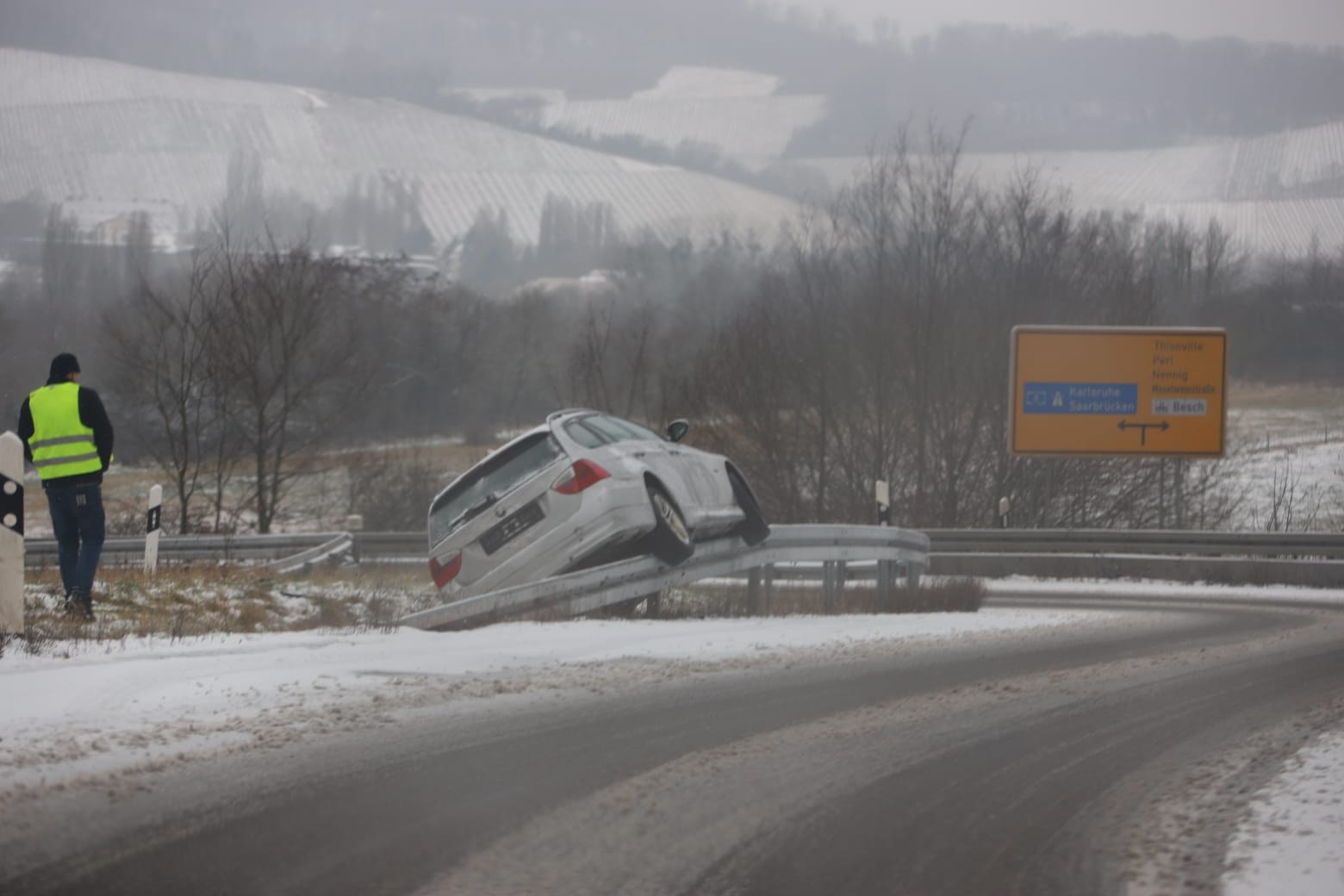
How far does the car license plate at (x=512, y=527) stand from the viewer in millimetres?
12133

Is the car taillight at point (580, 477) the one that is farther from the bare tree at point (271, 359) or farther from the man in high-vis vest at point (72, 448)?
the bare tree at point (271, 359)

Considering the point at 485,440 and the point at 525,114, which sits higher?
the point at 525,114

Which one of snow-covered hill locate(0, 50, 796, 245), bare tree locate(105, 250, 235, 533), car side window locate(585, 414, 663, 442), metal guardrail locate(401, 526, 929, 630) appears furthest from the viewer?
snow-covered hill locate(0, 50, 796, 245)

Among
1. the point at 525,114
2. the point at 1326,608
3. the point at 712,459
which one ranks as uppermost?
the point at 525,114

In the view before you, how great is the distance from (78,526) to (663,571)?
4.45 m

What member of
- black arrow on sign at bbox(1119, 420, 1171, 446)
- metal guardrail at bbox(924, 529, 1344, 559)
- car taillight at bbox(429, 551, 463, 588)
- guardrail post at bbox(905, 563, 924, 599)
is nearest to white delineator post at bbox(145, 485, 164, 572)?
car taillight at bbox(429, 551, 463, 588)

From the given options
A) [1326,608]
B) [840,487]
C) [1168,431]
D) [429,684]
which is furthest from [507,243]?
[429,684]

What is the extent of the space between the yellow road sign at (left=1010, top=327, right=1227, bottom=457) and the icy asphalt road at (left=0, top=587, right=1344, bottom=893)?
52.7 ft

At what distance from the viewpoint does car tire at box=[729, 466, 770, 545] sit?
14344 mm

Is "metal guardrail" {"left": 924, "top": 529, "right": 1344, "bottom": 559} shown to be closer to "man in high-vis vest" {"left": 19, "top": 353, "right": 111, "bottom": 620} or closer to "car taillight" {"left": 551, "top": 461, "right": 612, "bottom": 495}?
"car taillight" {"left": 551, "top": 461, "right": 612, "bottom": 495}

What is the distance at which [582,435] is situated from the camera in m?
12.7

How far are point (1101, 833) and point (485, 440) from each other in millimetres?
46590

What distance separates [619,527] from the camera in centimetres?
1192

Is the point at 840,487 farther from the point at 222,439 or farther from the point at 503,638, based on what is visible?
the point at 503,638
